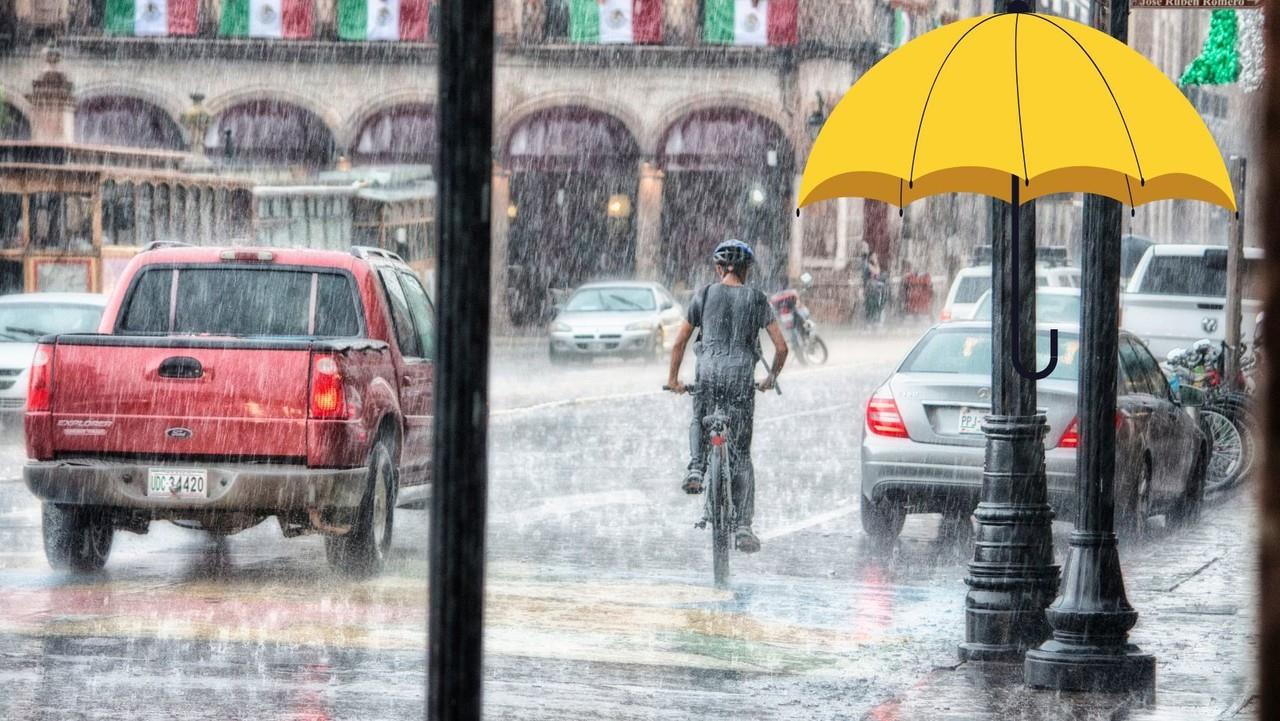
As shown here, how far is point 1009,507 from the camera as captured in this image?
8414 mm

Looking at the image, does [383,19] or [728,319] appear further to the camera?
[383,19]

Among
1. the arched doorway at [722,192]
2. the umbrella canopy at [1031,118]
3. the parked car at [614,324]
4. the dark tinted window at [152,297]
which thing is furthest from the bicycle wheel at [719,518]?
the arched doorway at [722,192]

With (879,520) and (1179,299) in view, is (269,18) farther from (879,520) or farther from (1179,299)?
(879,520)

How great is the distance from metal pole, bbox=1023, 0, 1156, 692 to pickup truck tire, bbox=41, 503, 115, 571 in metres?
5.29

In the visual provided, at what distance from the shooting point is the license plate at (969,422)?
1184 cm

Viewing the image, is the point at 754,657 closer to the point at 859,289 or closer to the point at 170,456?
the point at 170,456

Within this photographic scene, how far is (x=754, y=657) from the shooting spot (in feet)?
27.2

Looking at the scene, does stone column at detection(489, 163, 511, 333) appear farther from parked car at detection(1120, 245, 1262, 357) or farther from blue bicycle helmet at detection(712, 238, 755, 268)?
blue bicycle helmet at detection(712, 238, 755, 268)

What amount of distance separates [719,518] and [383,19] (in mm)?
38088

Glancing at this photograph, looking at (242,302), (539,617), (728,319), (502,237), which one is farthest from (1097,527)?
(502,237)

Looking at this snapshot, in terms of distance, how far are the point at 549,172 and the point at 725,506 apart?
37063 mm

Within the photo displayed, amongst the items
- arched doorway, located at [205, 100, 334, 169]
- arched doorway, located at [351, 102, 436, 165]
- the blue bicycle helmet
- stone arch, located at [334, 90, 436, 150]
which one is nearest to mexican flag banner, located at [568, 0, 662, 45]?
stone arch, located at [334, 90, 436, 150]

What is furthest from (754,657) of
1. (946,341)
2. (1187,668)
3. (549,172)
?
(549,172)

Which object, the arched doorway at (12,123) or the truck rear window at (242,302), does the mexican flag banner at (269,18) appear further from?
the truck rear window at (242,302)
